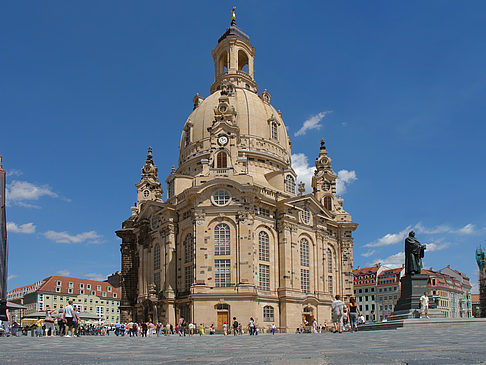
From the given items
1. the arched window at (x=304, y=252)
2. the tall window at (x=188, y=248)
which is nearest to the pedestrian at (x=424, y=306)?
the tall window at (x=188, y=248)

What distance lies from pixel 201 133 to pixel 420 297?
4376 centimetres

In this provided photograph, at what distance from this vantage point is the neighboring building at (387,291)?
10700 cm

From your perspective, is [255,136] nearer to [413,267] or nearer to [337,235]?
[337,235]

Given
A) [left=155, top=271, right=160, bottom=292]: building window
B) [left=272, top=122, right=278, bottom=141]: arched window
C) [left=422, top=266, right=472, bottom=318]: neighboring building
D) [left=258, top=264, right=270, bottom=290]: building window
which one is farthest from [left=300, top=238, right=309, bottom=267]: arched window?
[left=422, top=266, right=472, bottom=318]: neighboring building

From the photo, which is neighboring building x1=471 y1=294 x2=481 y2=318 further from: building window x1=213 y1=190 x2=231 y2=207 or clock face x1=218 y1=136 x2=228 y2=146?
building window x1=213 y1=190 x2=231 y2=207

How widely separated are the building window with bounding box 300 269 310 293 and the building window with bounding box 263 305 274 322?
5.80 m

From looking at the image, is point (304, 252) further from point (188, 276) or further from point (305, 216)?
point (188, 276)

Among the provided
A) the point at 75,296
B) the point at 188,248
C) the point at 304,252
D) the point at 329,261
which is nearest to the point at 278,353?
the point at 188,248

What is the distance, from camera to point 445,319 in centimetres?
2781

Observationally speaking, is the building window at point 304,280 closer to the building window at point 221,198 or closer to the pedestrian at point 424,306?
the building window at point 221,198

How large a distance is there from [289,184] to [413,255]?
33339 millimetres

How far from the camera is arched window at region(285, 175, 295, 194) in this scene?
214ft

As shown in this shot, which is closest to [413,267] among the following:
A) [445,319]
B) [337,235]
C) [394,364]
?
[445,319]

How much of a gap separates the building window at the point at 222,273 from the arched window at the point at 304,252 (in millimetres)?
10693
